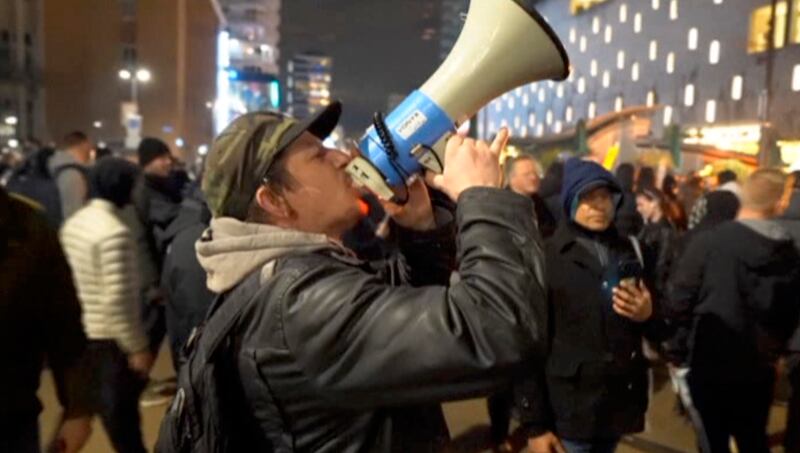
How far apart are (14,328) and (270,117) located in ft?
4.86

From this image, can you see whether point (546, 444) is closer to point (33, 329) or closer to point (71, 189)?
point (33, 329)

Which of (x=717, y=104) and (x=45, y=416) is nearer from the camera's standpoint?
(x=45, y=416)

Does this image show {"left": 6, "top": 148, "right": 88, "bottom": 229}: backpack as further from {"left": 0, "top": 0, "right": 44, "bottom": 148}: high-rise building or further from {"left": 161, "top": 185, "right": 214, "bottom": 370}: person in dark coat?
{"left": 0, "top": 0, "right": 44, "bottom": 148}: high-rise building

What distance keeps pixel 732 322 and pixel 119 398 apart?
11.5ft

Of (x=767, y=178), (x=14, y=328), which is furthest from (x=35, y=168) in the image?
(x=767, y=178)

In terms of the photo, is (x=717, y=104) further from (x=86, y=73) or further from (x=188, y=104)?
(x=188, y=104)

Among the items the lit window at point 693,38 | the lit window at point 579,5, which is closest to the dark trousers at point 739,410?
the lit window at point 693,38

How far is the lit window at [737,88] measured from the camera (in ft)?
75.9

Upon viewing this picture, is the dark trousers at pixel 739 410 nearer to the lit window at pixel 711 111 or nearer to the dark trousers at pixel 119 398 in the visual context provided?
the dark trousers at pixel 119 398

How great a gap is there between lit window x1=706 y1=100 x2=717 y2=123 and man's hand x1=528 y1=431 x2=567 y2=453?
2557 centimetres

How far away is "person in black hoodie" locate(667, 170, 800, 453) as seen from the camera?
14.0 ft

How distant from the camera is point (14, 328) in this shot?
2.72 metres

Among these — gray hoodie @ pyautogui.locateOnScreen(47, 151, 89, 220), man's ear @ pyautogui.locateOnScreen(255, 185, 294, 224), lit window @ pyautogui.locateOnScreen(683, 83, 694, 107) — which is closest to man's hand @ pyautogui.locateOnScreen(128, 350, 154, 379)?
gray hoodie @ pyautogui.locateOnScreen(47, 151, 89, 220)

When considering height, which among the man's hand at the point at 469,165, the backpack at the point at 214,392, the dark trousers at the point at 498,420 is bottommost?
the dark trousers at the point at 498,420
